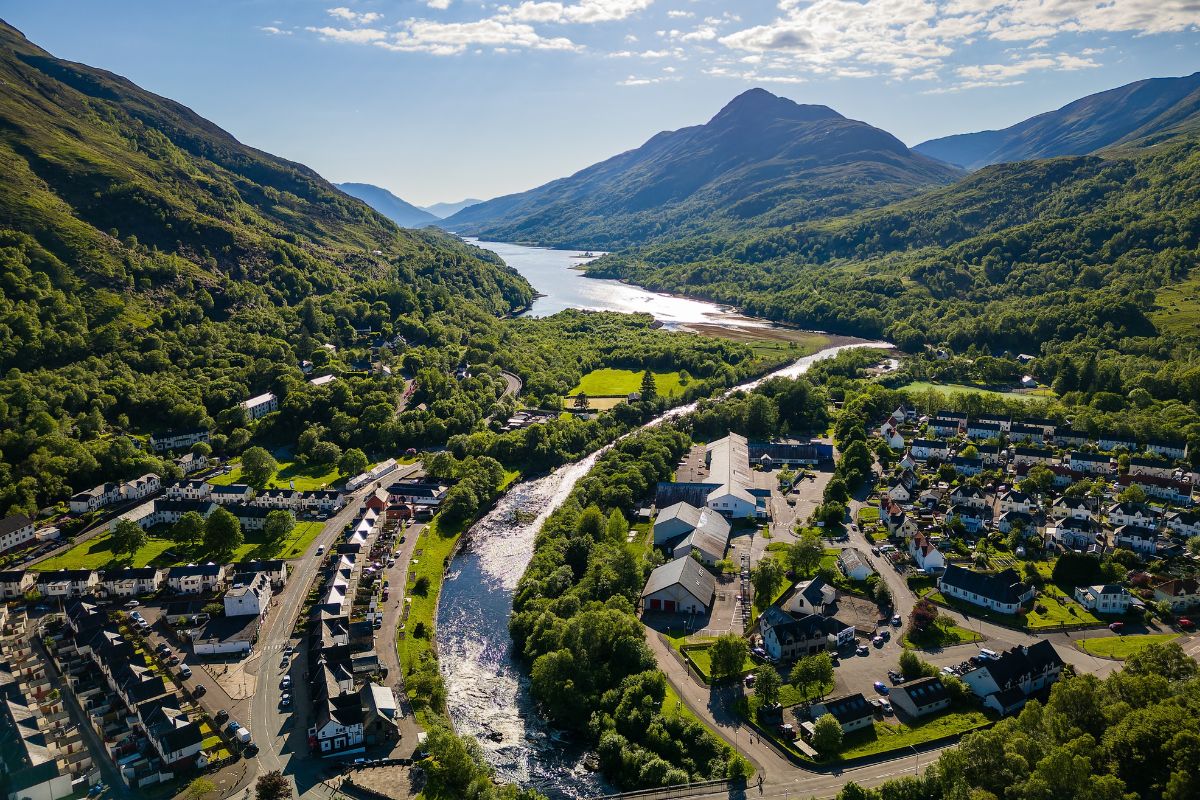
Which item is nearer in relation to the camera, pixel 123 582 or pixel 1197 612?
pixel 1197 612

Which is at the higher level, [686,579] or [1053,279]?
[1053,279]

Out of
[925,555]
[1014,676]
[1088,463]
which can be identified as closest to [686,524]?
[925,555]

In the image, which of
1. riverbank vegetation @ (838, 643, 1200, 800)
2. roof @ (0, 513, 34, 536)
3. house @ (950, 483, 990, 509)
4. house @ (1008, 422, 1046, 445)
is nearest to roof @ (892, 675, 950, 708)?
riverbank vegetation @ (838, 643, 1200, 800)

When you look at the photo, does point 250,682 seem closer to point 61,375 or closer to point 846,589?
point 846,589

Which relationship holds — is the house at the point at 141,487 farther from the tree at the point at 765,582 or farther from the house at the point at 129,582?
the tree at the point at 765,582

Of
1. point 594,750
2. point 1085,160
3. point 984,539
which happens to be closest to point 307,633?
point 594,750

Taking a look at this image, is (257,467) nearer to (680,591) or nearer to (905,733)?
(680,591)

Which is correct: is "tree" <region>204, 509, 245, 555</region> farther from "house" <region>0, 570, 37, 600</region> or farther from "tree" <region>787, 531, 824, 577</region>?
"tree" <region>787, 531, 824, 577</region>
